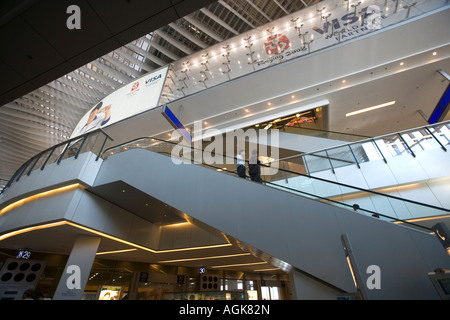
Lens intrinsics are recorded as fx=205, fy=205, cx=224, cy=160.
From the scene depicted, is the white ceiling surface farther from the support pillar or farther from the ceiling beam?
the support pillar

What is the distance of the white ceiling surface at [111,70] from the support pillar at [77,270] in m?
11.4

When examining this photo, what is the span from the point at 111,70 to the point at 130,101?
429cm

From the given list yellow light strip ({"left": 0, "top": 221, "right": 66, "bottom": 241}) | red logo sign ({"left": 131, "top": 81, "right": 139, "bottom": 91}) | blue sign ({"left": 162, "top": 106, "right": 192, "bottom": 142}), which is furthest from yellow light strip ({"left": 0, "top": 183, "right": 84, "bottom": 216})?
red logo sign ({"left": 131, "top": 81, "right": 139, "bottom": 91})

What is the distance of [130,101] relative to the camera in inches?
456

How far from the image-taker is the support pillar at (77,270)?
507cm

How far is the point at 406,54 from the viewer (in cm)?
782

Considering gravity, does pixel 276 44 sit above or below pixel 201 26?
below

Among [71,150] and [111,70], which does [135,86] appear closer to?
[111,70]

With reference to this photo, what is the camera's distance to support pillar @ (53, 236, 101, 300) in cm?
507

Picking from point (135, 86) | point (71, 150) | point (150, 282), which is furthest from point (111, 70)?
point (150, 282)

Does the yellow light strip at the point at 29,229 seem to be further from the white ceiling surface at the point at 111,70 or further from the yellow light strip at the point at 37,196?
the white ceiling surface at the point at 111,70
